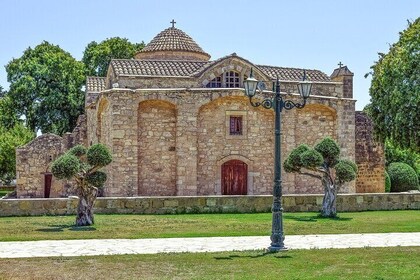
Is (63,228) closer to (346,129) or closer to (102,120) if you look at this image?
(102,120)

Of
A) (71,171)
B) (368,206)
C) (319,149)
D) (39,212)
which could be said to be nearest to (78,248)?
(71,171)

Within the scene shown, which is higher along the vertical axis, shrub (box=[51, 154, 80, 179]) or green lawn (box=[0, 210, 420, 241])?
shrub (box=[51, 154, 80, 179])

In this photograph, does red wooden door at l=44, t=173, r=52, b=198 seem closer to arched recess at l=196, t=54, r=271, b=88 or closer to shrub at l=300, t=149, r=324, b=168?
arched recess at l=196, t=54, r=271, b=88

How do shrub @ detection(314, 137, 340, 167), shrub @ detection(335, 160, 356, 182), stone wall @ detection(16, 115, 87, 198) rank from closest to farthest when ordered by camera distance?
shrub @ detection(335, 160, 356, 182), shrub @ detection(314, 137, 340, 167), stone wall @ detection(16, 115, 87, 198)

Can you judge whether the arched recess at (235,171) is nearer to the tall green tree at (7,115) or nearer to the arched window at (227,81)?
the arched window at (227,81)

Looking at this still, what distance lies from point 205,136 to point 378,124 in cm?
1231

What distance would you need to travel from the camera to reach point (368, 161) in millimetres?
35906

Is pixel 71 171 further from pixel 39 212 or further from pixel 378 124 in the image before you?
pixel 378 124

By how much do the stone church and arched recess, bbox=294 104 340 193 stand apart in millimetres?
46

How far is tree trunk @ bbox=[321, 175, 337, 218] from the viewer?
2178cm

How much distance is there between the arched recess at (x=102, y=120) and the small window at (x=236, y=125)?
17.7 feet

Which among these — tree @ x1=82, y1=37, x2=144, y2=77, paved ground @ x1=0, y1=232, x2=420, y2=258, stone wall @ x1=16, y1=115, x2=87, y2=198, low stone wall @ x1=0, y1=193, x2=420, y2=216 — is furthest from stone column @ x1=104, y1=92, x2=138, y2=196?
tree @ x1=82, y1=37, x2=144, y2=77

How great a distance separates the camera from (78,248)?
1399cm

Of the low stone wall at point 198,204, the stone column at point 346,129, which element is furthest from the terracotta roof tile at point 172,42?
the low stone wall at point 198,204
